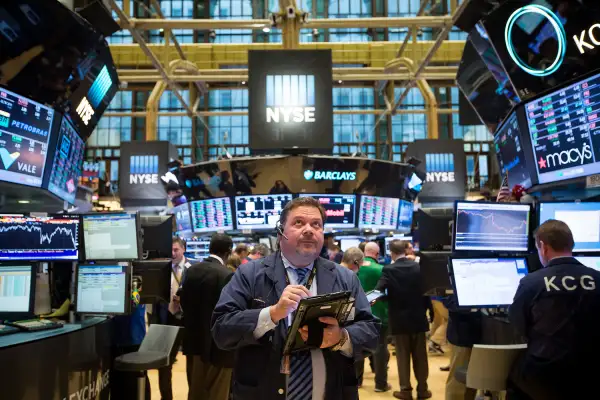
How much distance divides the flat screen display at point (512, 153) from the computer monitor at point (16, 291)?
12.4ft

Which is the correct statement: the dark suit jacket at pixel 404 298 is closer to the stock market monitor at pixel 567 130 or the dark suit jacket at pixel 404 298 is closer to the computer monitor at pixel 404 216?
the stock market monitor at pixel 567 130

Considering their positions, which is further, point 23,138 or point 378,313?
point 378,313

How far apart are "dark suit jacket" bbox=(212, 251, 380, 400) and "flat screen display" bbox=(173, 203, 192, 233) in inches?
325

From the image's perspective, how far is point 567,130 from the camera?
A: 4.23 meters

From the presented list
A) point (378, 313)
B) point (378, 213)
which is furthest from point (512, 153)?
point (378, 213)

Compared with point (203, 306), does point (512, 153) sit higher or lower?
higher

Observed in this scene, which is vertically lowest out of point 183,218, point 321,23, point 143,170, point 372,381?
point 372,381

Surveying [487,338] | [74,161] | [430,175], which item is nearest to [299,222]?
[487,338]

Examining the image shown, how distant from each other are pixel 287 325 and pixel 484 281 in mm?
2439

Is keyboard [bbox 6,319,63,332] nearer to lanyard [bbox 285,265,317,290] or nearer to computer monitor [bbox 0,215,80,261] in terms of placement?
computer monitor [bbox 0,215,80,261]

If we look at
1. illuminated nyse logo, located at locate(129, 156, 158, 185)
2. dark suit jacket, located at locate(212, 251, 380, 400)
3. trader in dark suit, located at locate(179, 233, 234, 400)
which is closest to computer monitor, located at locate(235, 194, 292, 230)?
illuminated nyse logo, located at locate(129, 156, 158, 185)

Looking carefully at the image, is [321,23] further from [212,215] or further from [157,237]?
[157,237]

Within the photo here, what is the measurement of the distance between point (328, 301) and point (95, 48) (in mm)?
4596

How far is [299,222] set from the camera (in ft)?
7.23
